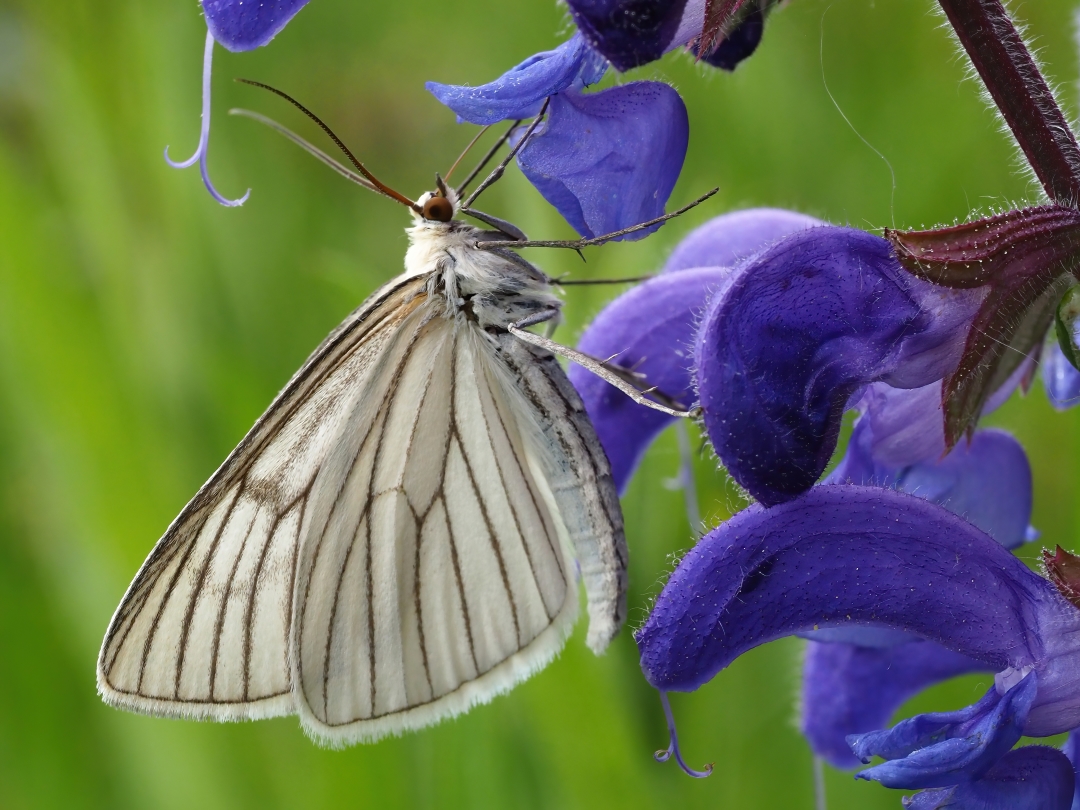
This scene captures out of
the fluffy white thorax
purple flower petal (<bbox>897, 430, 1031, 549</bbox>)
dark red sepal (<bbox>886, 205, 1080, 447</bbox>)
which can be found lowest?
purple flower petal (<bbox>897, 430, 1031, 549</bbox>)

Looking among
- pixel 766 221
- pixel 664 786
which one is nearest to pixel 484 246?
pixel 766 221

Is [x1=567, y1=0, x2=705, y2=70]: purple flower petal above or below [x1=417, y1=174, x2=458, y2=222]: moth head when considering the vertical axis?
below

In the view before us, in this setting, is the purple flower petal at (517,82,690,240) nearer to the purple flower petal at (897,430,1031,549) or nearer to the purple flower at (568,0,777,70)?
the purple flower at (568,0,777,70)

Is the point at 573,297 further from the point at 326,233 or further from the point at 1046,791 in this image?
the point at 1046,791

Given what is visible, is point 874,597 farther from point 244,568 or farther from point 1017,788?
point 244,568

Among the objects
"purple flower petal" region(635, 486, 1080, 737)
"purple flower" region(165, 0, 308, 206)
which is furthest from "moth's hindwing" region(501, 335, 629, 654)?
"purple flower" region(165, 0, 308, 206)

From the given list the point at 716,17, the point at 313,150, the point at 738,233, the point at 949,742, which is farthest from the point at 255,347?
the point at 949,742

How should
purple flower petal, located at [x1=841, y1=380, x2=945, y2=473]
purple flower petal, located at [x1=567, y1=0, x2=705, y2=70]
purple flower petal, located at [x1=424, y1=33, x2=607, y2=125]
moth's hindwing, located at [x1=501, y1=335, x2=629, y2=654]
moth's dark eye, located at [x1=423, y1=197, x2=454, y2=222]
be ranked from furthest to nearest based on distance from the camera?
moth's dark eye, located at [x1=423, y1=197, x2=454, y2=222] → moth's hindwing, located at [x1=501, y1=335, x2=629, y2=654] → purple flower petal, located at [x1=841, y1=380, x2=945, y2=473] → purple flower petal, located at [x1=424, y1=33, x2=607, y2=125] → purple flower petal, located at [x1=567, y1=0, x2=705, y2=70]

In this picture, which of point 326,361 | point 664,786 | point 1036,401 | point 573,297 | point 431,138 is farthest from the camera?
point 431,138
